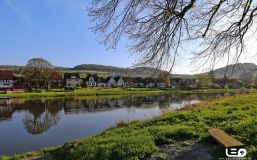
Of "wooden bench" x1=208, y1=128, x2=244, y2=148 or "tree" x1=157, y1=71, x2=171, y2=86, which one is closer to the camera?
"wooden bench" x1=208, y1=128, x2=244, y2=148

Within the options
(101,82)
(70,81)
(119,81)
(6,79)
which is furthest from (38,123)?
(119,81)

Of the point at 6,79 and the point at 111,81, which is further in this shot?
the point at 111,81

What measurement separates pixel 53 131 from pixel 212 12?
1908cm

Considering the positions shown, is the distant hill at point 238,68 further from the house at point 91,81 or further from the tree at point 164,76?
the house at point 91,81

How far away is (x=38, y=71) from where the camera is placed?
80.5 metres

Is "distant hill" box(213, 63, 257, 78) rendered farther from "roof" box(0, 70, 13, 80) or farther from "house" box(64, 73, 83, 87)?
"house" box(64, 73, 83, 87)

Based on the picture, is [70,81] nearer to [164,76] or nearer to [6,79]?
[6,79]

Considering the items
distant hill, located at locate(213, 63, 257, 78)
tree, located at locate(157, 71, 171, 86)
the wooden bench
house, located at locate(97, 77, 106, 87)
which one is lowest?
the wooden bench

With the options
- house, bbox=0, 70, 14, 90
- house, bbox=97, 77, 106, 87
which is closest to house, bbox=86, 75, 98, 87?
house, bbox=97, 77, 106, 87

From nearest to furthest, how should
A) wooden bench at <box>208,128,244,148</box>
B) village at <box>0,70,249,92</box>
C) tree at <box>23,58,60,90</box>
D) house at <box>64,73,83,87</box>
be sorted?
wooden bench at <box>208,128,244,148</box>, tree at <box>23,58,60,90</box>, village at <box>0,70,249,92</box>, house at <box>64,73,83,87</box>

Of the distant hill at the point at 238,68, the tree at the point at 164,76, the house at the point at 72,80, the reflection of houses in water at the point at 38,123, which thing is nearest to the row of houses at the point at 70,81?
the house at the point at 72,80

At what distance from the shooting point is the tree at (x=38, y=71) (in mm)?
80312

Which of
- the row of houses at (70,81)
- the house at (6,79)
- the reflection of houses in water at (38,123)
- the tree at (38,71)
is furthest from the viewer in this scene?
the house at (6,79)

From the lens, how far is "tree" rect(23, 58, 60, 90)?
80312 millimetres
